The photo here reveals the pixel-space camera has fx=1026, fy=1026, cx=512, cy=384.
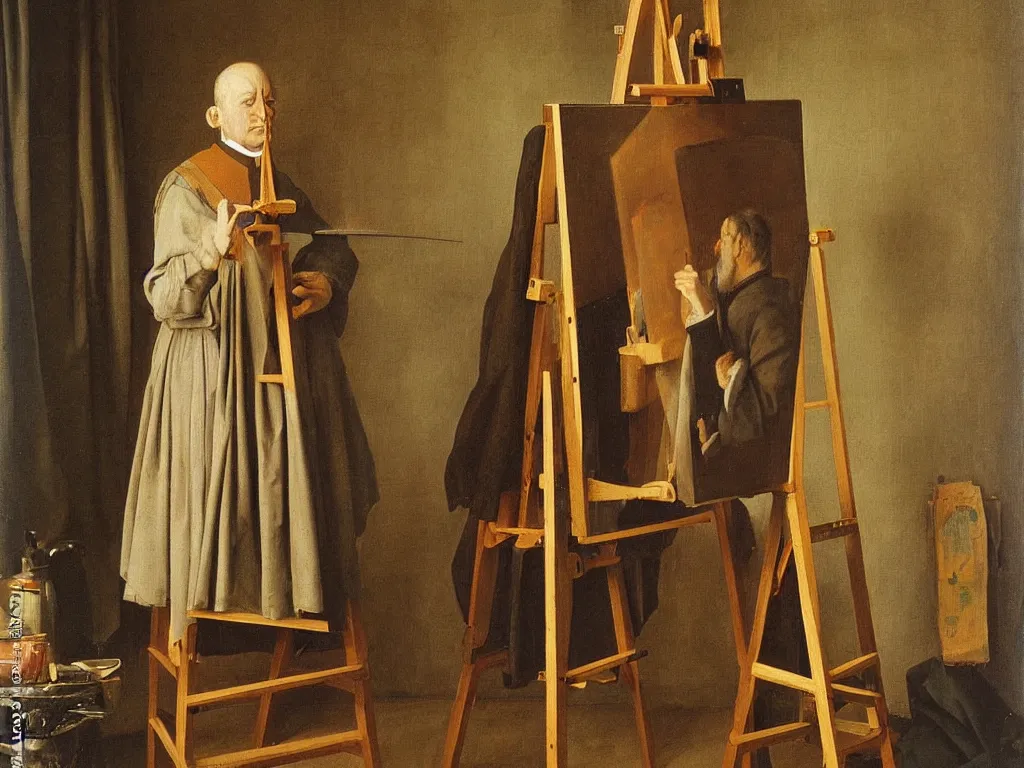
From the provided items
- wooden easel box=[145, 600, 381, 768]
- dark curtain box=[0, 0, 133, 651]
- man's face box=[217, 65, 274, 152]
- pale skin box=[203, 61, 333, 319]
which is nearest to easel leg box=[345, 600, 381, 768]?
wooden easel box=[145, 600, 381, 768]

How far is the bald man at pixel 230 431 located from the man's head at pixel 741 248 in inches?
35.7

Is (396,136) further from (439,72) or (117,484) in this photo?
(117,484)

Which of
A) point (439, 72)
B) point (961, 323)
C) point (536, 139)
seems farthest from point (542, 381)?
point (961, 323)

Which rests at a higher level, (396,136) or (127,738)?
(396,136)

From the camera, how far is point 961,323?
2584 mm

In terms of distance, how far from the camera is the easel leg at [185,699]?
2.18m

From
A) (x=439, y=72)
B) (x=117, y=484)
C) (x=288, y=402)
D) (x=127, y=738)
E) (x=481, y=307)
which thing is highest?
(x=439, y=72)

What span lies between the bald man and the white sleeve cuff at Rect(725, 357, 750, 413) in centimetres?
88

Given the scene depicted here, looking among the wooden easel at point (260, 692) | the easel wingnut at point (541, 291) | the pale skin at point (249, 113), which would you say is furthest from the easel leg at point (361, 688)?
the easel wingnut at point (541, 291)

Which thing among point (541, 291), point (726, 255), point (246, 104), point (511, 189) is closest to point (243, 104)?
point (246, 104)

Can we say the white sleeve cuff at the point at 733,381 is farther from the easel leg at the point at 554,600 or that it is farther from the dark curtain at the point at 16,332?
the dark curtain at the point at 16,332

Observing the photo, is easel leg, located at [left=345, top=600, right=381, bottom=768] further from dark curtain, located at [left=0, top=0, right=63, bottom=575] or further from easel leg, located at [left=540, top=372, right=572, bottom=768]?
dark curtain, located at [left=0, top=0, right=63, bottom=575]

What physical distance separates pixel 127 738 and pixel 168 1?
5.91ft

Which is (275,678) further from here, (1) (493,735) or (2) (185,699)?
(1) (493,735)
